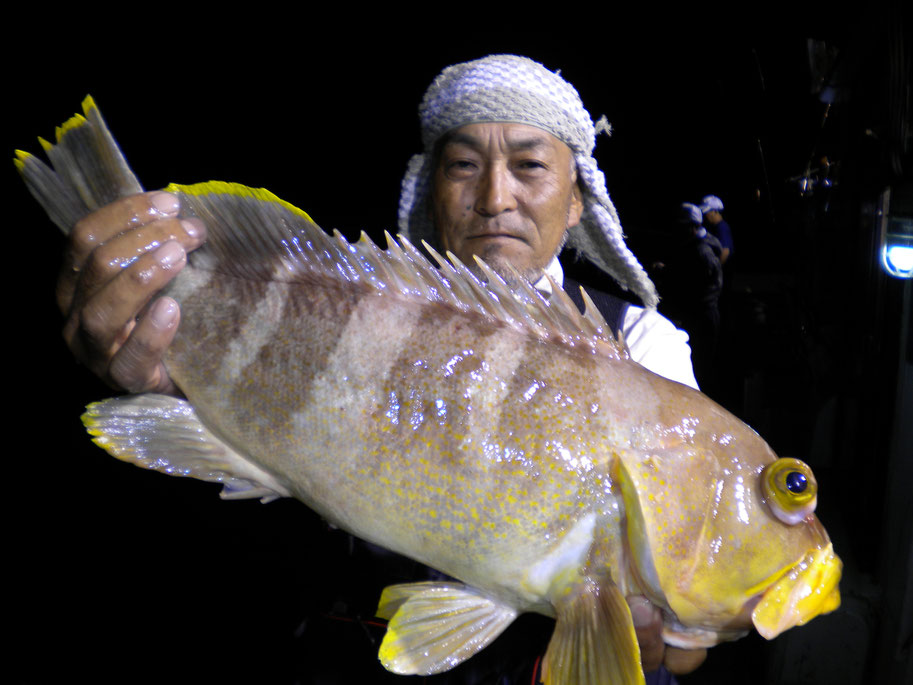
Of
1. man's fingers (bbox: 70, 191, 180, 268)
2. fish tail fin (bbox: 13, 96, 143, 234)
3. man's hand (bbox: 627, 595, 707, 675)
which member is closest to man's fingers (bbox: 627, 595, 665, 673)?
man's hand (bbox: 627, 595, 707, 675)

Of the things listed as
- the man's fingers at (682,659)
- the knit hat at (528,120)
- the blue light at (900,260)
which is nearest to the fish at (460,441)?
the man's fingers at (682,659)

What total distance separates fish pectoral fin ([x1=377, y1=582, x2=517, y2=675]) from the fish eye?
0.62 m

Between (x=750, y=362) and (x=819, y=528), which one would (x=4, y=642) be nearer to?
(x=819, y=528)

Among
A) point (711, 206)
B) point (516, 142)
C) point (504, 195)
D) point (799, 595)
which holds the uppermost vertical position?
point (516, 142)

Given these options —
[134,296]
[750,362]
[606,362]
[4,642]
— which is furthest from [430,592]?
[750,362]

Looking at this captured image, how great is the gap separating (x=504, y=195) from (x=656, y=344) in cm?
80

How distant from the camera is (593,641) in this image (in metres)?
1.01

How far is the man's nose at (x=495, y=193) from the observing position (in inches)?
70.9

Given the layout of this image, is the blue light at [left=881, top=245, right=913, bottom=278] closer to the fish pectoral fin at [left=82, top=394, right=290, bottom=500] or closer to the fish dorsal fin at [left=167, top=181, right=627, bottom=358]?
the fish dorsal fin at [left=167, top=181, right=627, bottom=358]

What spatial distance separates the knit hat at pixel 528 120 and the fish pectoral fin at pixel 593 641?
1390 millimetres

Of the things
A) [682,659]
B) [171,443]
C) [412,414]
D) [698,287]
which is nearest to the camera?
[412,414]

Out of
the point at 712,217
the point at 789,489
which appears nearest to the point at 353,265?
the point at 789,489

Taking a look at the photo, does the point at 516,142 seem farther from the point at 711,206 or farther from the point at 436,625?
the point at 711,206

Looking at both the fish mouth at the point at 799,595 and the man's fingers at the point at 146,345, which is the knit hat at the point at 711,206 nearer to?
the fish mouth at the point at 799,595
